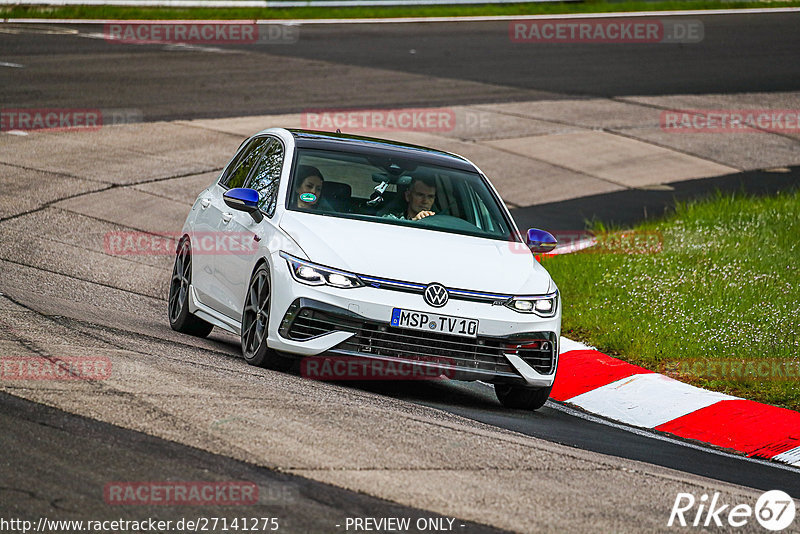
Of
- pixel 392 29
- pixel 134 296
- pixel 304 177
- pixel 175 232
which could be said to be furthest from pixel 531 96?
pixel 304 177

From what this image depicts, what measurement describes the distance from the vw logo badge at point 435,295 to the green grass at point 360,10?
24757 mm

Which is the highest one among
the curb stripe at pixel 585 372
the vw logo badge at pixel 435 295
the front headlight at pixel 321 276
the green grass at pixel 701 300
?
the front headlight at pixel 321 276

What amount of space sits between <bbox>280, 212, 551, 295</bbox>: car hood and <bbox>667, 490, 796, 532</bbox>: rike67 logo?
2.45 m

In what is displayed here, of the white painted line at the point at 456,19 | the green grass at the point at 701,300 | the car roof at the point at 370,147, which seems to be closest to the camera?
the car roof at the point at 370,147

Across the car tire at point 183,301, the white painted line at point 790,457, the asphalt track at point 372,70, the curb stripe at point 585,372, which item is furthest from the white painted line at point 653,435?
the asphalt track at point 372,70

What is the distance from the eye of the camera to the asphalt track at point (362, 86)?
548cm

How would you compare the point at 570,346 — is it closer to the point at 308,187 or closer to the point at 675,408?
the point at 675,408

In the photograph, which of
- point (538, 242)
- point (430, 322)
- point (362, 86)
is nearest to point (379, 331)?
point (430, 322)

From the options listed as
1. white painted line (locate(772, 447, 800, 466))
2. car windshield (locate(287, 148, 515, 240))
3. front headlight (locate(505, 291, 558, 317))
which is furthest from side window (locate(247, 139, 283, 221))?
white painted line (locate(772, 447, 800, 466))

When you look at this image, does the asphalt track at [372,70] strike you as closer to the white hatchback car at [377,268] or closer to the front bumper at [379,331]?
the white hatchback car at [377,268]

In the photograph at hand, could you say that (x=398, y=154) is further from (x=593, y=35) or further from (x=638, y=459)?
(x=593, y=35)

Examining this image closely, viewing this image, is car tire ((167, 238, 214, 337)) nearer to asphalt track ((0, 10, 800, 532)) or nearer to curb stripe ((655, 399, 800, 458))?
asphalt track ((0, 10, 800, 532))

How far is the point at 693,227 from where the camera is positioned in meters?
14.9

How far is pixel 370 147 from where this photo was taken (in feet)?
31.1
